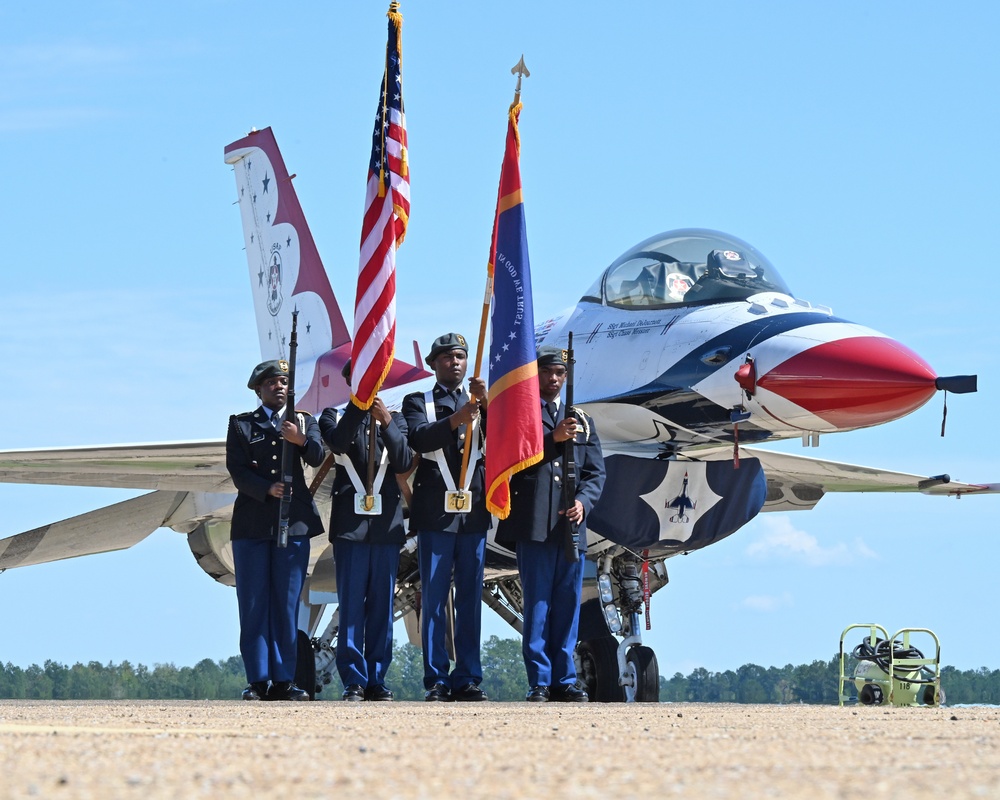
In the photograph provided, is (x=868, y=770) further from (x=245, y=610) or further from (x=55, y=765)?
(x=245, y=610)

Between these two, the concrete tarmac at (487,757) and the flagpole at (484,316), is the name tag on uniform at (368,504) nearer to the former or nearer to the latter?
the flagpole at (484,316)

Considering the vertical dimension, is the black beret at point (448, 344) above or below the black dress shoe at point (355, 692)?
above

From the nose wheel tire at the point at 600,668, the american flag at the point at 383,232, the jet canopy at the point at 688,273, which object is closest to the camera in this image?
the american flag at the point at 383,232

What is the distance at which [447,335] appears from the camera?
8875mm

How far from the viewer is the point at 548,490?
8.76m

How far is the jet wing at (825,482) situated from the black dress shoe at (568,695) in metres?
5.49

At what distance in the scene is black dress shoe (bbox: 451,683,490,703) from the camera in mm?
8438

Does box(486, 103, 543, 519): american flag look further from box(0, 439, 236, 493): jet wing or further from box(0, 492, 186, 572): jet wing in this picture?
box(0, 492, 186, 572): jet wing

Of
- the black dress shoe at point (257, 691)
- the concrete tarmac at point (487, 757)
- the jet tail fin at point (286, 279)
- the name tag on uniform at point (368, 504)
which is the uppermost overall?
the jet tail fin at point (286, 279)

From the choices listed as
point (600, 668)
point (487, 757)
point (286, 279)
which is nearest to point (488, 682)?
point (286, 279)

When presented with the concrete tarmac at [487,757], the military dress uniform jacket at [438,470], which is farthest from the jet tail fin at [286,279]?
the concrete tarmac at [487,757]

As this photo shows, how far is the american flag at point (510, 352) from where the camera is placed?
8.59 metres

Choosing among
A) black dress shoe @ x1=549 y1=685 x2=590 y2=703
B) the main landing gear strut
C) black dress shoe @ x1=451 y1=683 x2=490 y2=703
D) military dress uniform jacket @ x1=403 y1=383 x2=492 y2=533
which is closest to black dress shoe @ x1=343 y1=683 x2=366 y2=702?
black dress shoe @ x1=451 y1=683 x2=490 y2=703

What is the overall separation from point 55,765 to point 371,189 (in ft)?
20.9
